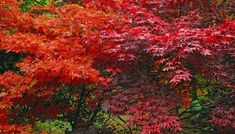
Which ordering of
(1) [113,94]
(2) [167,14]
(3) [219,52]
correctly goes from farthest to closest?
(2) [167,14] → (1) [113,94] → (3) [219,52]

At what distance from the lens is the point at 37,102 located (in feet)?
20.5

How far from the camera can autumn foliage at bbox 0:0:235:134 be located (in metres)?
5.27

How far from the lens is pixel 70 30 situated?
611 centimetres

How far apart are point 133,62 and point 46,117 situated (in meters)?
1.93

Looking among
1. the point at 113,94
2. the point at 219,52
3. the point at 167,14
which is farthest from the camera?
the point at 167,14

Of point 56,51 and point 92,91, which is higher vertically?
point 56,51

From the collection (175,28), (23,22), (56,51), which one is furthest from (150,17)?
(23,22)

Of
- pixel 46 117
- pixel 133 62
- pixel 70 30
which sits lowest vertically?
pixel 46 117

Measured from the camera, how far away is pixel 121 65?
19.6ft

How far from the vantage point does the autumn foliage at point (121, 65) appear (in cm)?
527

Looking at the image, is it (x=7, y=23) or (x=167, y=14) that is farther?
(x=167, y=14)

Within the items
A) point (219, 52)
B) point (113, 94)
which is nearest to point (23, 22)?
point (113, 94)

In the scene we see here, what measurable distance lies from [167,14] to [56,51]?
8.92ft

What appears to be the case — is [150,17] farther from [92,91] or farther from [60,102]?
[60,102]
